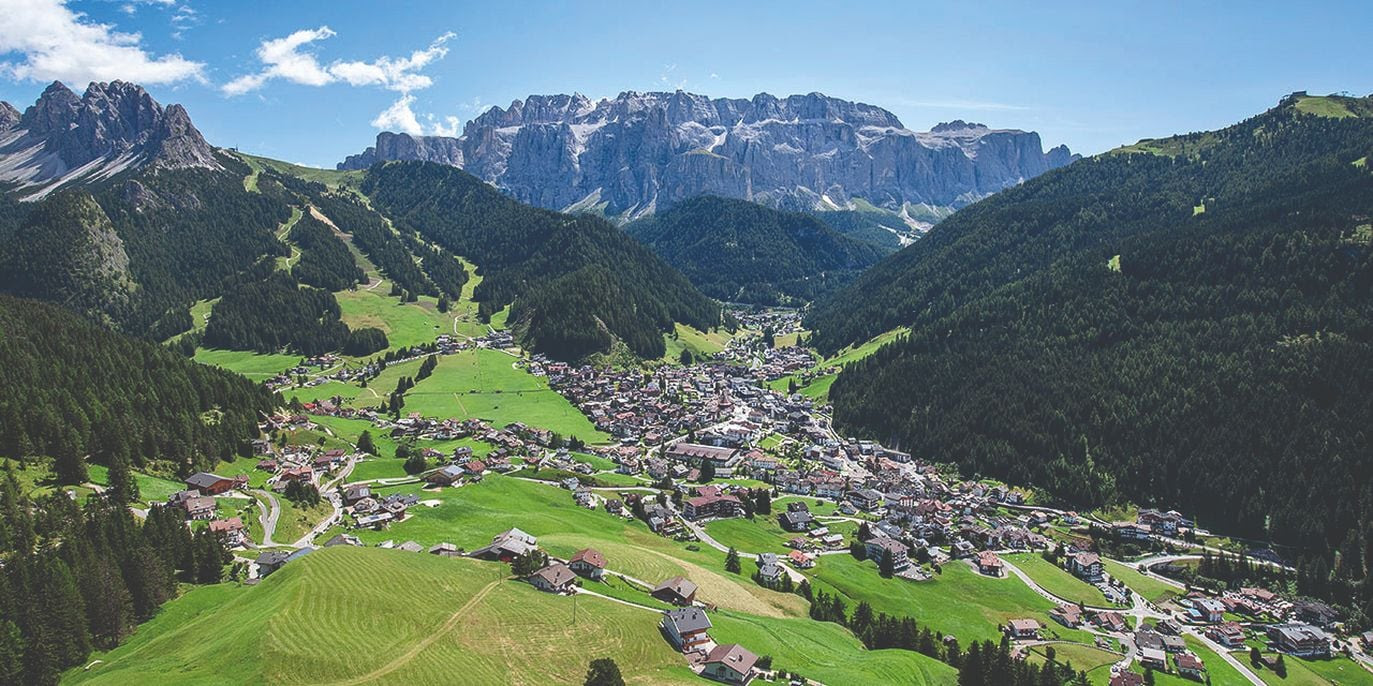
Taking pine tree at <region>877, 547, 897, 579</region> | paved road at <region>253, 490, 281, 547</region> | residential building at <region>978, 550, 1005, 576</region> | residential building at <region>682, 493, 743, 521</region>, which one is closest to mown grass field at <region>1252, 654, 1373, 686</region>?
residential building at <region>978, 550, 1005, 576</region>

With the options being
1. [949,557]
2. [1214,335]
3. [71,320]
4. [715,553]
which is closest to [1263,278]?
[1214,335]

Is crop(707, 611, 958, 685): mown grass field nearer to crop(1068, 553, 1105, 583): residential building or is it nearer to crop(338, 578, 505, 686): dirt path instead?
crop(338, 578, 505, 686): dirt path

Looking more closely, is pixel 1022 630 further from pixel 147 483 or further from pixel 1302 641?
pixel 147 483

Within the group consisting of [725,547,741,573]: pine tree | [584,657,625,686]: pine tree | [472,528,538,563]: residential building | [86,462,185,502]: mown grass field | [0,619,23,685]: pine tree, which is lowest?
[725,547,741,573]: pine tree

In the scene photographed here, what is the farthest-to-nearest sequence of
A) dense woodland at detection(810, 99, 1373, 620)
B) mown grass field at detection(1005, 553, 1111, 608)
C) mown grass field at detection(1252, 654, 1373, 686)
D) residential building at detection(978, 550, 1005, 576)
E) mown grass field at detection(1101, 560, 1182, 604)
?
1. dense woodland at detection(810, 99, 1373, 620)
2. residential building at detection(978, 550, 1005, 576)
3. mown grass field at detection(1101, 560, 1182, 604)
4. mown grass field at detection(1005, 553, 1111, 608)
5. mown grass field at detection(1252, 654, 1373, 686)

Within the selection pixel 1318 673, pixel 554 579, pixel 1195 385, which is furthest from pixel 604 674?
pixel 1195 385
